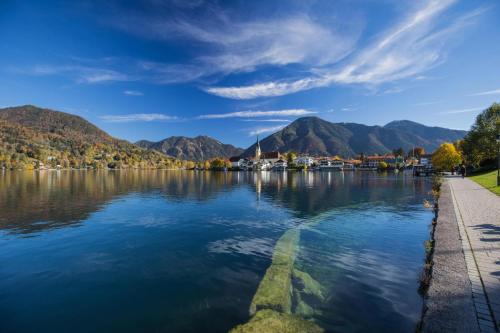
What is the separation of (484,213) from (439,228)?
6502mm

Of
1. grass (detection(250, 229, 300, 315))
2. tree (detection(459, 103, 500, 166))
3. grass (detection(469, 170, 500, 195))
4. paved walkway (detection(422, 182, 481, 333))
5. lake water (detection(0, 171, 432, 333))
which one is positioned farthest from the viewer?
tree (detection(459, 103, 500, 166))

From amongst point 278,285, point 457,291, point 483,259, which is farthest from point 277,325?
point 483,259

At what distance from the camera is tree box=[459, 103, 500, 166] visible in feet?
217

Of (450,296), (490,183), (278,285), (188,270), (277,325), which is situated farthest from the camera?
(490,183)

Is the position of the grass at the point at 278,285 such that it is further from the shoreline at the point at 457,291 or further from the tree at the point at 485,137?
the tree at the point at 485,137

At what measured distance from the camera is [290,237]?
1883 centimetres

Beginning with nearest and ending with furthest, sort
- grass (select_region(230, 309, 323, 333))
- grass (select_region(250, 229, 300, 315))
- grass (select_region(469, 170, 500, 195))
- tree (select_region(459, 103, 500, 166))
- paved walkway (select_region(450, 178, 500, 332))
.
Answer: paved walkway (select_region(450, 178, 500, 332)) → grass (select_region(230, 309, 323, 333)) → grass (select_region(250, 229, 300, 315)) → grass (select_region(469, 170, 500, 195)) → tree (select_region(459, 103, 500, 166))

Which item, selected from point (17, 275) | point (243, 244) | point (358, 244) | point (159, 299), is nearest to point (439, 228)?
point (358, 244)

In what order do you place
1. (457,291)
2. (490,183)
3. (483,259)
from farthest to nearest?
(490,183)
(483,259)
(457,291)

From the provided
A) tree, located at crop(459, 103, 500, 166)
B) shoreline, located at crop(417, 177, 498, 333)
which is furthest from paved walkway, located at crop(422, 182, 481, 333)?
tree, located at crop(459, 103, 500, 166)

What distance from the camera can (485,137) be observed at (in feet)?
221

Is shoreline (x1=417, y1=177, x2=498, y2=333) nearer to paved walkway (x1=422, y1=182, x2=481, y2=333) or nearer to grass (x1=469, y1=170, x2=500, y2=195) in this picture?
paved walkway (x1=422, y1=182, x2=481, y2=333)

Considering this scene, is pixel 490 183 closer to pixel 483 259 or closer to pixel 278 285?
pixel 483 259

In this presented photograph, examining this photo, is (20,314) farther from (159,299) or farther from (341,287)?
(341,287)
